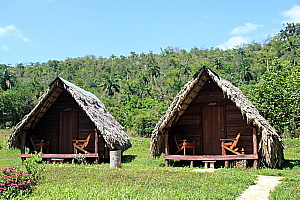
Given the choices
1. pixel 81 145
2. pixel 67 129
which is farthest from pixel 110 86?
pixel 81 145

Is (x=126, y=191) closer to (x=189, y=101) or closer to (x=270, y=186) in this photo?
(x=270, y=186)

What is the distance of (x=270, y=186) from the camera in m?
7.64

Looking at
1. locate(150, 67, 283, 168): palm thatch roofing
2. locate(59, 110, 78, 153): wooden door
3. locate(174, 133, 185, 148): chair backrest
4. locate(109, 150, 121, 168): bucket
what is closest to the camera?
locate(150, 67, 283, 168): palm thatch roofing

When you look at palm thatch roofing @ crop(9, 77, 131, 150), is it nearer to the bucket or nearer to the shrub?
the bucket

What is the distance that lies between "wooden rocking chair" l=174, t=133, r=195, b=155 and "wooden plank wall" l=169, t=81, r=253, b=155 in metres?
0.27

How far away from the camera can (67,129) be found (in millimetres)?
15742

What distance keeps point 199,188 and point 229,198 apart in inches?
46.0

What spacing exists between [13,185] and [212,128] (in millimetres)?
8934

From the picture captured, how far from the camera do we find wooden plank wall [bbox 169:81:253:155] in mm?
12719

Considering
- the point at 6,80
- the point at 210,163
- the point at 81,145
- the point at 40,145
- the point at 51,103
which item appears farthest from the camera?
the point at 6,80

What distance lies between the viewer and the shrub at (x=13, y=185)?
6289 mm

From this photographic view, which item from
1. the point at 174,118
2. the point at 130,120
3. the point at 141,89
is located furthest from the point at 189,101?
the point at 141,89

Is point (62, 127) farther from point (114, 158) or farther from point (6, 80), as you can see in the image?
point (6, 80)

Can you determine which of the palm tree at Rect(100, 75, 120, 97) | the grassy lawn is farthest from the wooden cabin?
the palm tree at Rect(100, 75, 120, 97)
